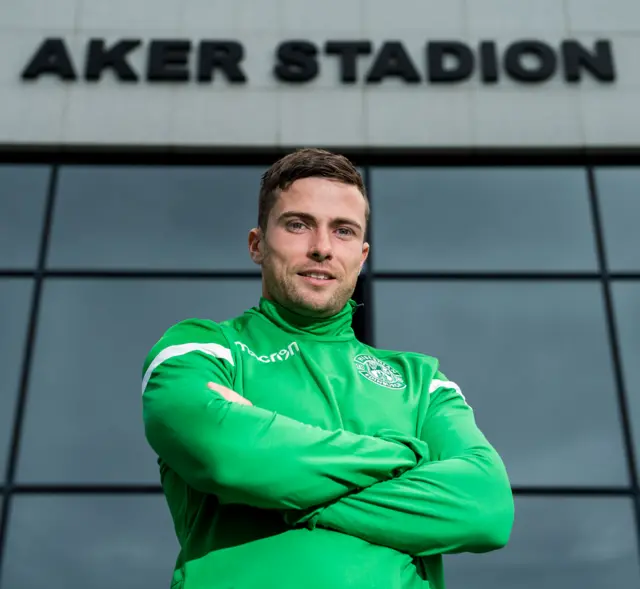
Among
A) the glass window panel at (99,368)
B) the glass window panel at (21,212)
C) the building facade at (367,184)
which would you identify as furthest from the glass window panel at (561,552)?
the glass window panel at (21,212)

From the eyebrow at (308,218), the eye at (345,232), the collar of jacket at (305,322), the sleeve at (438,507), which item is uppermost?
the eyebrow at (308,218)

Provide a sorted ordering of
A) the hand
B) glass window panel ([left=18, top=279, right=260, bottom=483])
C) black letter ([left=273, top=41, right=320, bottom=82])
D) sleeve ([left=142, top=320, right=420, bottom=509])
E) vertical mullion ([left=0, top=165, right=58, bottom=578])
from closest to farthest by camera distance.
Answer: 1. sleeve ([left=142, top=320, right=420, bottom=509])
2. the hand
3. vertical mullion ([left=0, top=165, right=58, bottom=578])
4. glass window panel ([left=18, top=279, right=260, bottom=483])
5. black letter ([left=273, top=41, right=320, bottom=82])

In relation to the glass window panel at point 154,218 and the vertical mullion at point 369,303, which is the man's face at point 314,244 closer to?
the vertical mullion at point 369,303

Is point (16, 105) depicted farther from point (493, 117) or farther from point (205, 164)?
point (493, 117)

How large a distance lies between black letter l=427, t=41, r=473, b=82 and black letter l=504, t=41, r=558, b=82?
13.7 inches

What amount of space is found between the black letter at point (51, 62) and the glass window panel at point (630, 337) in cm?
498

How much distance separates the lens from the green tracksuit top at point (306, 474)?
4.94ft

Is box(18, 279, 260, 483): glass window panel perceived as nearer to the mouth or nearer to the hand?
the mouth

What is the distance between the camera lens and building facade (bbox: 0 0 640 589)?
253 inches

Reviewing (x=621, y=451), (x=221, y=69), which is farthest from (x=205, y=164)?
(x=621, y=451)

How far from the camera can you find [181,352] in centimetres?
173

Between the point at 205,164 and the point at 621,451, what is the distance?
4118 millimetres

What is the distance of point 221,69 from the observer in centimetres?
721

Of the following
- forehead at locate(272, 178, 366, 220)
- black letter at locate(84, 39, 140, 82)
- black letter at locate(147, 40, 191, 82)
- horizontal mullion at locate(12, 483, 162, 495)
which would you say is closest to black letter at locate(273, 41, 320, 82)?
black letter at locate(147, 40, 191, 82)
